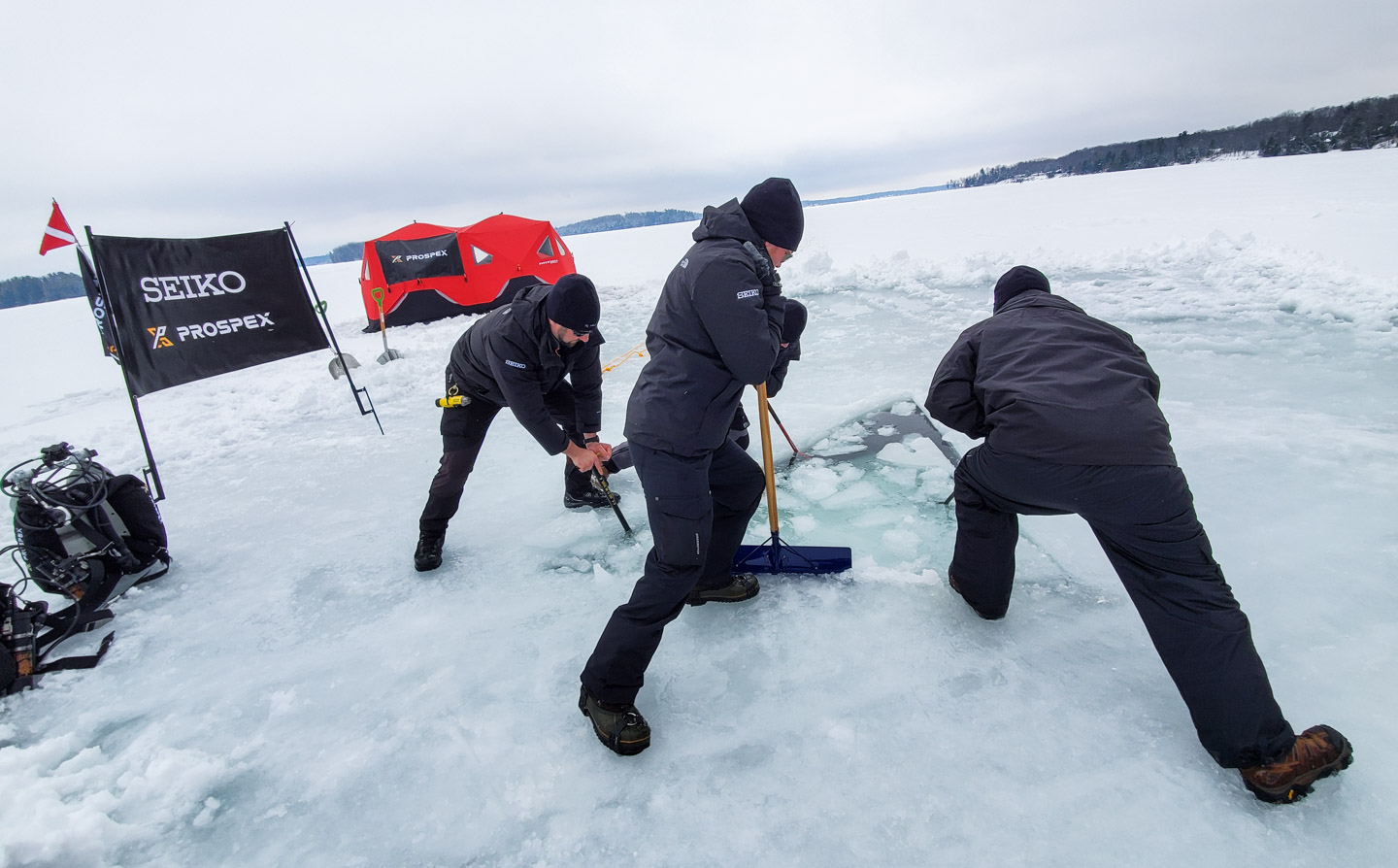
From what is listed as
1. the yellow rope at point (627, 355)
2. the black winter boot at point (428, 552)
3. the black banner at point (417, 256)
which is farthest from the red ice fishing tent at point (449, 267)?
the black winter boot at point (428, 552)

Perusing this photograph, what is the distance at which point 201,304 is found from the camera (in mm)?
3744

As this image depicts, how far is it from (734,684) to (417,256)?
11.0 meters

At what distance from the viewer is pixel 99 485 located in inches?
118

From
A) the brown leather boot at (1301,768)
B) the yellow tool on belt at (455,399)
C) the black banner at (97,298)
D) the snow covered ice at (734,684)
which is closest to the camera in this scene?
the brown leather boot at (1301,768)

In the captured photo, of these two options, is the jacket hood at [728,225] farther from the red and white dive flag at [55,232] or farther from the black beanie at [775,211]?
the red and white dive flag at [55,232]

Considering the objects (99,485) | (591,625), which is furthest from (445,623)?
(99,485)

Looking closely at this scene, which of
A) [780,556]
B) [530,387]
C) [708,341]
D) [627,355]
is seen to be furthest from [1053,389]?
[627,355]

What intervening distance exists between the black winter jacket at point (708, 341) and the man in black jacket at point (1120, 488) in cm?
75

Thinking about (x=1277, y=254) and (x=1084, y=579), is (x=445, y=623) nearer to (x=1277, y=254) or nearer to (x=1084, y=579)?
(x=1084, y=579)

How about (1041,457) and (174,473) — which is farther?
Result: (174,473)

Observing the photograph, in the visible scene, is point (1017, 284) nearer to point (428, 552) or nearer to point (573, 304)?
point (573, 304)

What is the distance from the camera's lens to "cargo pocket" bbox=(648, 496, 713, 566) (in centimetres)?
200

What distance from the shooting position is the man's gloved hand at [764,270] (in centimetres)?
193

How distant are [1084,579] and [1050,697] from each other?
0.78m
